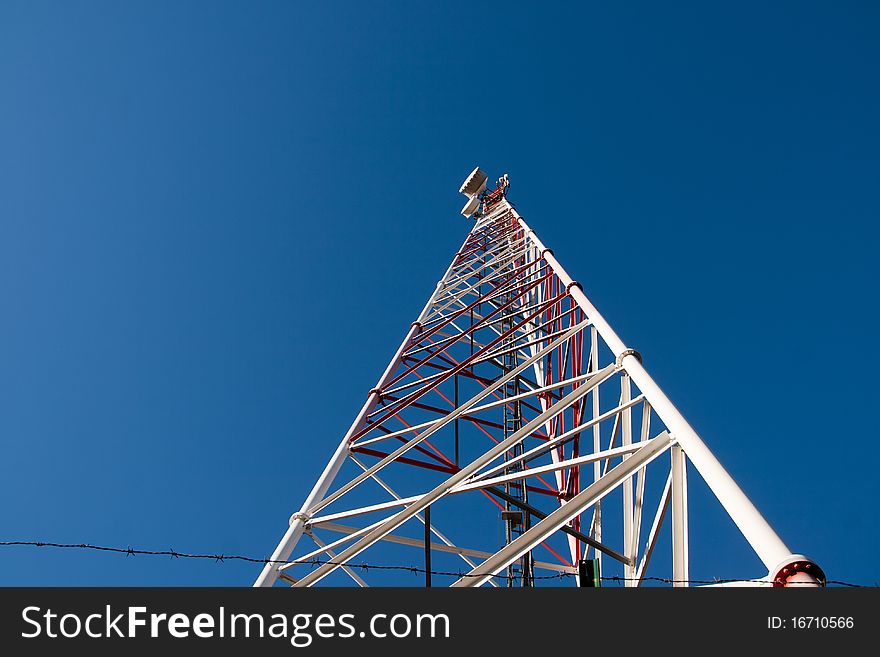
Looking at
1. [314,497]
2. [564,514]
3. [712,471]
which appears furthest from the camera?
[314,497]

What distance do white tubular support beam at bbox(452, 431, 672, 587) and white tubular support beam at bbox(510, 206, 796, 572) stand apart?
18cm

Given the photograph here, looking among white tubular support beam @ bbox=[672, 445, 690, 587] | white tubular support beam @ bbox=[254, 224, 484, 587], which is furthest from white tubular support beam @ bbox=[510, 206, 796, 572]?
white tubular support beam @ bbox=[254, 224, 484, 587]

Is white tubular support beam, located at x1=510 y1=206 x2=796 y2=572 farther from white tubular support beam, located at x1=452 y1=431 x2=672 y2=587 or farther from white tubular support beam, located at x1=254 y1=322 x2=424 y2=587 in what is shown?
white tubular support beam, located at x1=254 y1=322 x2=424 y2=587

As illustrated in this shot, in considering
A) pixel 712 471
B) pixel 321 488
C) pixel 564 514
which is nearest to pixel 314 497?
pixel 321 488

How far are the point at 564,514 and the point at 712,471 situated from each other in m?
0.95

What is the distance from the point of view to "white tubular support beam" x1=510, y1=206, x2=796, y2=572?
2994mm

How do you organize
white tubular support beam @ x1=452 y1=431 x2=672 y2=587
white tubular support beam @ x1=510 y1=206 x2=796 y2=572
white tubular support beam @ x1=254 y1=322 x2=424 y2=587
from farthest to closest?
white tubular support beam @ x1=254 y1=322 x2=424 y2=587
white tubular support beam @ x1=452 y1=431 x2=672 y2=587
white tubular support beam @ x1=510 y1=206 x2=796 y2=572

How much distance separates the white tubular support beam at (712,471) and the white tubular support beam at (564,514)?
18 centimetres

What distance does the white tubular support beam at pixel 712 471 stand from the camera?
299 cm

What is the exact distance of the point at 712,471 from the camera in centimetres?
368

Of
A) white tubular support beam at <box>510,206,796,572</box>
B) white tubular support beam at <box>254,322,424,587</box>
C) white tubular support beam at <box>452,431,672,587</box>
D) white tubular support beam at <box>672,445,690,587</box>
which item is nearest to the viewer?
white tubular support beam at <box>510,206,796,572</box>

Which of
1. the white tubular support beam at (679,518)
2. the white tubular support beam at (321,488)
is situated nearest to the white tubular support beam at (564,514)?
the white tubular support beam at (679,518)

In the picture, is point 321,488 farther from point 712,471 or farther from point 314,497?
point 712,471
